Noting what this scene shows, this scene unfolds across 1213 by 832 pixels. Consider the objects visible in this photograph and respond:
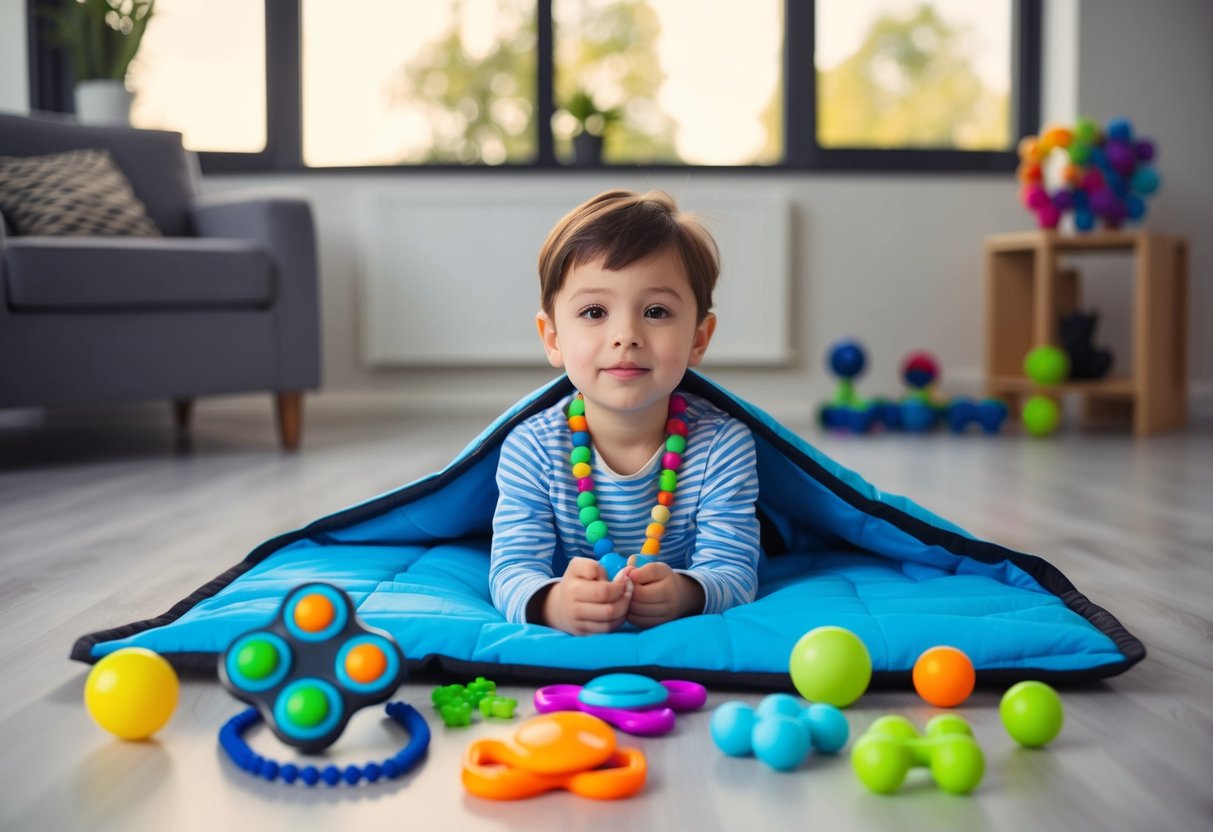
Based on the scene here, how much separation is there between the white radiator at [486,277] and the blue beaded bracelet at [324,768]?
10.2 feet

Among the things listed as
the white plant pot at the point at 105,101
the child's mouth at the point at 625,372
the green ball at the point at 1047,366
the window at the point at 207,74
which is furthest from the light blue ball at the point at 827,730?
the window at the point at 207,74

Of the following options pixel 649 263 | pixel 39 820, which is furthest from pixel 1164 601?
pixel 39 820

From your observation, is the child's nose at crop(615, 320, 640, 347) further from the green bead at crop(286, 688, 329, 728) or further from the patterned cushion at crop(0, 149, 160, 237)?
the patterned cushion at crop(0, 149, 160, 237)

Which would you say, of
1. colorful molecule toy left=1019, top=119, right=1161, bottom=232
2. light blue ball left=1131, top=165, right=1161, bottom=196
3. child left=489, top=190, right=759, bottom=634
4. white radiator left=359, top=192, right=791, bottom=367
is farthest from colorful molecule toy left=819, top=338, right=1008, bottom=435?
child left=489, top=190, right=759, bottom=634

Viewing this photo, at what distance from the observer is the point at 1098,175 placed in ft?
11.9

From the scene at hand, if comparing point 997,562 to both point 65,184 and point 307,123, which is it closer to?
point 65,184

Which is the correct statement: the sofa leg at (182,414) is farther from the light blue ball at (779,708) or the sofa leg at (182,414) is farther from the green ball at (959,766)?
the green ball at (959,766)

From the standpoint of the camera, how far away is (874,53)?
13.7ft

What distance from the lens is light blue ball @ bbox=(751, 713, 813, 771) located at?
2.86ft

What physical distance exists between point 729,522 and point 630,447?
0.47ft

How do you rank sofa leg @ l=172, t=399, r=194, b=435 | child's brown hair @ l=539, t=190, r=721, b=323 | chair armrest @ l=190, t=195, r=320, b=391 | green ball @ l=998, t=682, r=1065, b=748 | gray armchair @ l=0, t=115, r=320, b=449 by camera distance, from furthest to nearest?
1. sofa leg @ l=172, t=399, r=194, b=435
2. chair armrest @ l=190, t=195, r=320, b=391
3. gray armchair @ l=0, t=115, r=320, b=449
4. child's brown hair @ l=539, t=190, r=721, b=323
5. green ball @ l=998, t=682, r=1065, b=748

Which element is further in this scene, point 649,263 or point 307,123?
point 307,123

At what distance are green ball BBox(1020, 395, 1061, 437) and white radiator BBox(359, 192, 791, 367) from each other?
0.88 meters

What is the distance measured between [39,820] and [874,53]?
3.91 metres
